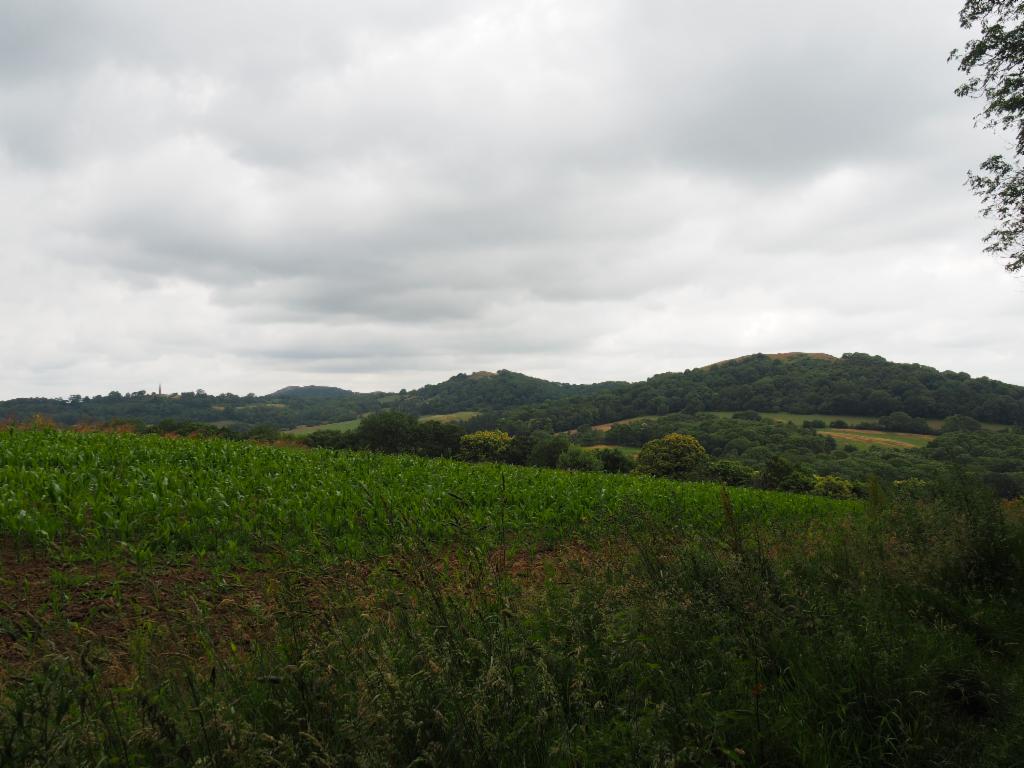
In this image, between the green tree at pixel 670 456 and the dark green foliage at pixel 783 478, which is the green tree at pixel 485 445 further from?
the dark green foliage at pixel 783 478

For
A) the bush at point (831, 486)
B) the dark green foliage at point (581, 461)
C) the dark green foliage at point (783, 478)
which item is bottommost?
the bush at point (831, 486)

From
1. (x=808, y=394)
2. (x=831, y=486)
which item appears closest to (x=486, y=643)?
(x=831, y=486)

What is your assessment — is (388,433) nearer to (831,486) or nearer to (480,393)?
(831,486)

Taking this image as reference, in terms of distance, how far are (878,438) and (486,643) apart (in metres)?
85.4

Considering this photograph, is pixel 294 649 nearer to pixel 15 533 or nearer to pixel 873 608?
pixel 873 608

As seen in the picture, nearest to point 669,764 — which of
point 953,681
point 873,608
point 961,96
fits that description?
point 953,681

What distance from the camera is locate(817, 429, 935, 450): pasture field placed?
216 feet

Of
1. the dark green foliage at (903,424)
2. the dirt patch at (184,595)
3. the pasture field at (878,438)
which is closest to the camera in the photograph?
the dirt patch at (184,595)

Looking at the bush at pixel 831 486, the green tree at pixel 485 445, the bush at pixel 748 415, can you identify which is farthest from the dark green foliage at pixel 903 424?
the green tree at pixel 485 445

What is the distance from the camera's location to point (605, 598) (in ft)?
14.8

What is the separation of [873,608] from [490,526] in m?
6.58

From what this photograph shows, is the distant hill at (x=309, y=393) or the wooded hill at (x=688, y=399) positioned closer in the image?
the wooded hill at (x=688, y=399)

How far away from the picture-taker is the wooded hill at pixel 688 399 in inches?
3142

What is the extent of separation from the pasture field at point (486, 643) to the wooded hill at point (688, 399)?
71.8 m
